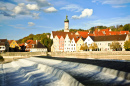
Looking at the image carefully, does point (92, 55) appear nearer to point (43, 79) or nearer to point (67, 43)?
point (67, 43)

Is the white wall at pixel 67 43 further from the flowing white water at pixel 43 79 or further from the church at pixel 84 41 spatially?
the flowing white water at pixel 43 79

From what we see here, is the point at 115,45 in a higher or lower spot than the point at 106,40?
lower

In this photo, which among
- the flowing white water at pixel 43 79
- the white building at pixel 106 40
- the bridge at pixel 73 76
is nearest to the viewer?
the bridge at pixel 73 76

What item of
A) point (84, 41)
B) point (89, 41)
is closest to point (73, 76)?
point (89, 41)

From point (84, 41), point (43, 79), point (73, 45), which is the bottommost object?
point (43, 79)

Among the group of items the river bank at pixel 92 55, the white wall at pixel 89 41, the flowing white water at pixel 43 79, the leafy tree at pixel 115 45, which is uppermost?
the white wall at pixel 89 41

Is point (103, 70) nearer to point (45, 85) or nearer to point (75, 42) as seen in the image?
point (45, 85)

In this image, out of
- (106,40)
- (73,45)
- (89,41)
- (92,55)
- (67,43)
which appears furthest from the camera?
(67,43)

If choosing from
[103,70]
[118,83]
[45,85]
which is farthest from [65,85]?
[103,70]

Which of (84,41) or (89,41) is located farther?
(84,41)

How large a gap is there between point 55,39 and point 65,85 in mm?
84796

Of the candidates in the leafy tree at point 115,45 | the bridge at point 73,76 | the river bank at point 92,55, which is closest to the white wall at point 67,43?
the river bank at point 92,55

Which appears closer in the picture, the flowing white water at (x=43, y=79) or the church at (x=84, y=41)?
the flowing white water at (x=43, y=79)

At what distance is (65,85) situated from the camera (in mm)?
20016
